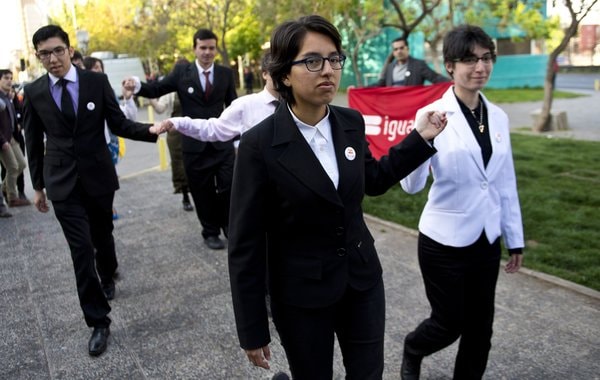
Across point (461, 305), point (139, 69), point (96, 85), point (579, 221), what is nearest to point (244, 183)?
point (461, 305)

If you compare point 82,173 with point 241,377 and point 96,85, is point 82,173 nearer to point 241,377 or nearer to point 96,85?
point 96,85

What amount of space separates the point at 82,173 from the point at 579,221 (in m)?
5.22

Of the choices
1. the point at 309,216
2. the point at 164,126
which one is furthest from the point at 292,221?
the point at 164,126

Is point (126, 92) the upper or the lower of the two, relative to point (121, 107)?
upper

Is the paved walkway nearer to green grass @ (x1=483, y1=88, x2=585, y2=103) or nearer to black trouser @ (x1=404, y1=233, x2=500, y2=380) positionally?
black trouser @ (x1=404, y1=233, x2=500, y2=380)

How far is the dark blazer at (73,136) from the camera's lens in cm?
436

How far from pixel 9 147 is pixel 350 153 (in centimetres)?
800

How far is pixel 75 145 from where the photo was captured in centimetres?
443

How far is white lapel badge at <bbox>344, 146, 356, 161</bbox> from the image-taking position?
2.43 m

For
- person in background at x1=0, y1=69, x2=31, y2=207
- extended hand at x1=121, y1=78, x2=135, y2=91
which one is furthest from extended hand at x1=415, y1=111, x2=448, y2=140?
person in background at x1=0, y1=69, x2=31, y2=207

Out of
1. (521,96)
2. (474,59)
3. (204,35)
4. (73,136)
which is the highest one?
(204,35)

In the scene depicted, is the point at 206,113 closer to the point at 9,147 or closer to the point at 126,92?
the point at 126,92

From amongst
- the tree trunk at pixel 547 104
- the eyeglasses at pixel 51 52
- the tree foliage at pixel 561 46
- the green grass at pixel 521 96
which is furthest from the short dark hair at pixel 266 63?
the green grass at pixel 521 96

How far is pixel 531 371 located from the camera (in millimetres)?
3711
